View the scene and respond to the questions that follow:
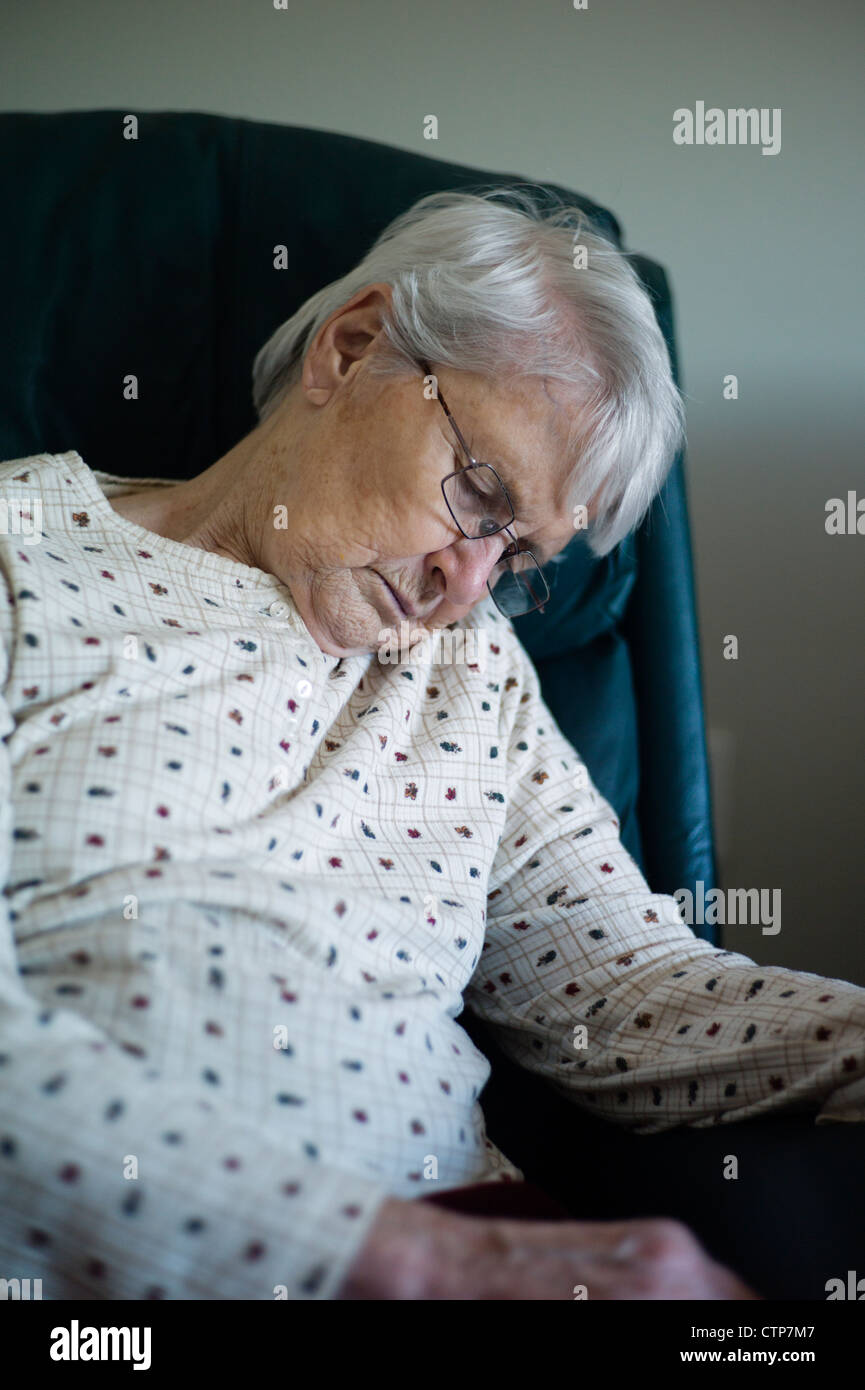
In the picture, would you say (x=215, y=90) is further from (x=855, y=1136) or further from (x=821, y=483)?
(x=855, y=1136)

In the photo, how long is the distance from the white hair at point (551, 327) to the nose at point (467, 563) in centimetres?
10

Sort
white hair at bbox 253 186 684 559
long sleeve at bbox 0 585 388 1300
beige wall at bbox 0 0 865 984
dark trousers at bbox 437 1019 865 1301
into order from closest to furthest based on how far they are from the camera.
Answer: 1. long sleeve at bbox 0 585 388 1300
2. dark trousers at bbox 437 1019 865 1301
3. white hair at bbox 253 186 684 559
4. beige wall at bbox 0 0 865 984

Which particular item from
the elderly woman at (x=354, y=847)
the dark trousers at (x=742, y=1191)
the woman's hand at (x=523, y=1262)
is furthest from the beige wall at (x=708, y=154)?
the woman's hand at (x=523, y=1262)

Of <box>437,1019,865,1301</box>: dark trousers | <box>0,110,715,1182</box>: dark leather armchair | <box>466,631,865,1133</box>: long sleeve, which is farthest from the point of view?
<box>0,110,715,1182</box>: dark leather armchair

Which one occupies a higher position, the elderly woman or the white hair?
the white hair

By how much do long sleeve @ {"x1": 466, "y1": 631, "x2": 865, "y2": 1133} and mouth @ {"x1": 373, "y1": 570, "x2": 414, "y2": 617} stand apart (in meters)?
0.19

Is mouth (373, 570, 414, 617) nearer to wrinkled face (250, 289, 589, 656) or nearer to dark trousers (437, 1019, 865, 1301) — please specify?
wrinkled face (250, 289, 589, 656)

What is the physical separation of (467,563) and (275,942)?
1.43ft

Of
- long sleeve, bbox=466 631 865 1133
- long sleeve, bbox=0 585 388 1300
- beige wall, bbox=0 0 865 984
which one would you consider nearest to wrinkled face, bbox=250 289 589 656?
long sleeve, bbox=466 631 865 1133

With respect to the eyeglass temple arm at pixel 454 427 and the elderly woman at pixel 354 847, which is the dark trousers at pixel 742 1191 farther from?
the eyeglass temple arm at pixel 454 427

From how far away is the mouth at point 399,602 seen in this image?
3.65ft

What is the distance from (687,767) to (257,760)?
67 cm

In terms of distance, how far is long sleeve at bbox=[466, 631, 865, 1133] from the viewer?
3.18 ft
